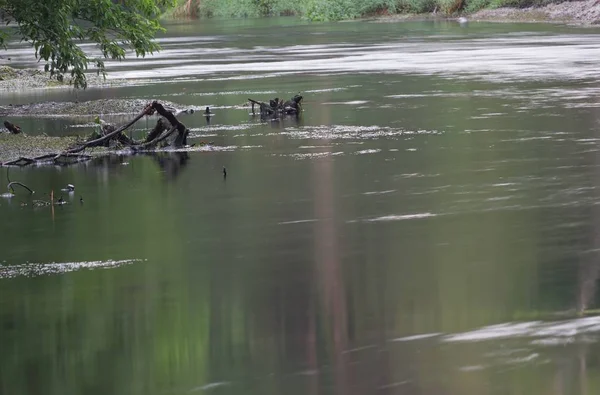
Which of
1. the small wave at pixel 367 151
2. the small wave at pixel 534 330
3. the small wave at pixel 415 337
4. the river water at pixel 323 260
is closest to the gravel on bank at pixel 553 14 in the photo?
the river water at pixel 323 260

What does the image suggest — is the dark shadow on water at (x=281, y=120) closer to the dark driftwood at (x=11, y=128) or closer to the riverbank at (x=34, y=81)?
the dark driftwood at (x=11, y=128)

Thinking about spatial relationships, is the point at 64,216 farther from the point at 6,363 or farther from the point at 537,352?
the point at 537,352

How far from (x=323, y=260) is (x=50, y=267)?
286cm

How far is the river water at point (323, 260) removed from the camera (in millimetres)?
9656

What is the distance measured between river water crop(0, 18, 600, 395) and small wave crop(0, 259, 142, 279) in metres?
0.05

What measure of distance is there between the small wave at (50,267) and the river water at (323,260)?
0.16 feet

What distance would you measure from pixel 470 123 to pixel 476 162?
529 cm

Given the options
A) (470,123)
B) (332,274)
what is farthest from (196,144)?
(332,274)

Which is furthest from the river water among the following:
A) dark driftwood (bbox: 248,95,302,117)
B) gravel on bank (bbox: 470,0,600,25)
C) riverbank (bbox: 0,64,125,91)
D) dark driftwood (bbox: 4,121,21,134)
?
gravel on bank (bbox: 470,0,600,25)

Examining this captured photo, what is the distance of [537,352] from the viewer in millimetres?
9656

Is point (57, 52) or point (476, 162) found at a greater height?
point (57, 52)

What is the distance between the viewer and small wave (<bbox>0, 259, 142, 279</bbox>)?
13.4 metres

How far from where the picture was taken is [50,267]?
13.7m

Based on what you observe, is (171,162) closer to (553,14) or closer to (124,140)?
(124,140)
